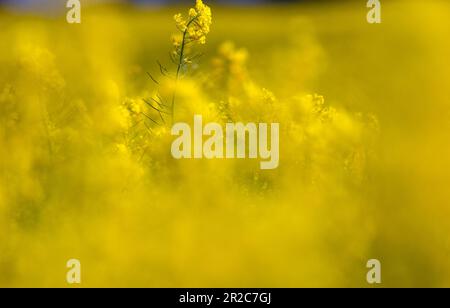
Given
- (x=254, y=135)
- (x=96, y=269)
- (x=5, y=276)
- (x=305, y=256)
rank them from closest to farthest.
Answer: (x=305, y=256) < (x=96, y=269) < (x=5, y=276) < (x=254, y=135)

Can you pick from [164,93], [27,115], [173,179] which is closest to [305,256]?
[173,179]

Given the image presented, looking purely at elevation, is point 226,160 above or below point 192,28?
below

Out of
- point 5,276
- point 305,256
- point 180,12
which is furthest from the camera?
point 180,12

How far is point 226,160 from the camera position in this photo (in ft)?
13.0

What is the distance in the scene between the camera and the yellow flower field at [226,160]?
11.3 ft

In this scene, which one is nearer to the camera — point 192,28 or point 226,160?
point 226,160

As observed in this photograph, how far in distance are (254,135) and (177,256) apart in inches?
43.5

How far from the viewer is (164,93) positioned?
4.25 meters

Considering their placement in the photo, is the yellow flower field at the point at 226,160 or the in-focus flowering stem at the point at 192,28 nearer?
the yellow flower field at the point at 226,160

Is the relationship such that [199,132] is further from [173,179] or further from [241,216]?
[241,216]

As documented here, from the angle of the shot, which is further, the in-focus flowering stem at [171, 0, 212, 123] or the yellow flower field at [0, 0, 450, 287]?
the in-focus flowering stem at [171, 0, 212, 123]

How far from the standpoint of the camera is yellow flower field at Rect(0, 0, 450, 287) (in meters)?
3.46

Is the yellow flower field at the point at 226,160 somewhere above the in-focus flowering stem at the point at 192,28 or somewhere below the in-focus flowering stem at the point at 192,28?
below

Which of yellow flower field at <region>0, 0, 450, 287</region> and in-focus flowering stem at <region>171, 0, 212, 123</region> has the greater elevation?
in-focus flowering stem at <region>171, 0, 212, 123</region>
